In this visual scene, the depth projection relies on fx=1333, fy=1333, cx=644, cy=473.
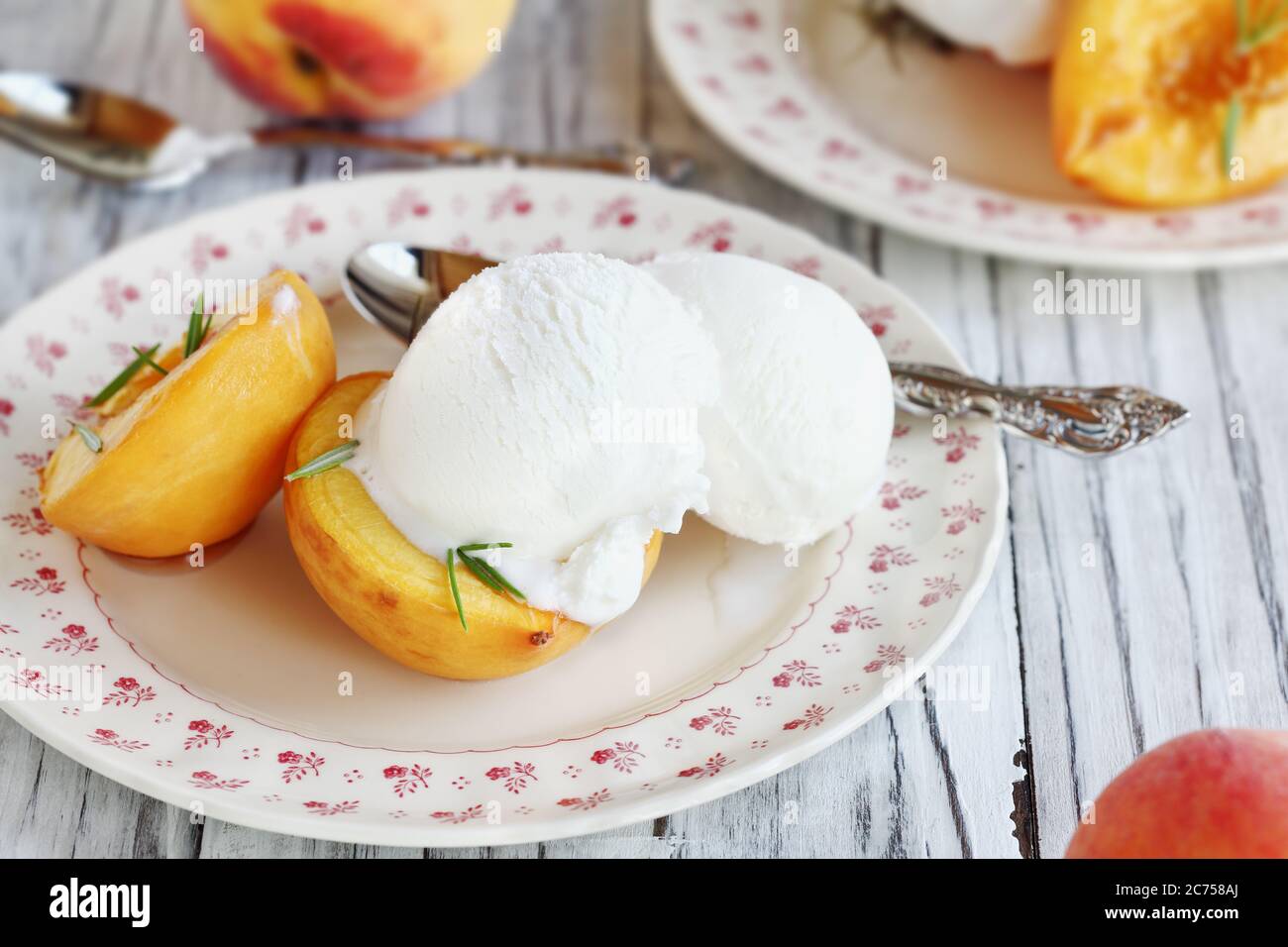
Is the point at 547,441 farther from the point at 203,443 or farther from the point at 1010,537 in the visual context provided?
the point at 1010,537

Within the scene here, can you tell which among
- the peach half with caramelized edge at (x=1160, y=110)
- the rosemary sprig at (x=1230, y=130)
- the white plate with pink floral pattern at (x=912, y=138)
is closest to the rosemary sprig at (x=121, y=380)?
the white plate with pink floral pattern at (x=912, y=138)

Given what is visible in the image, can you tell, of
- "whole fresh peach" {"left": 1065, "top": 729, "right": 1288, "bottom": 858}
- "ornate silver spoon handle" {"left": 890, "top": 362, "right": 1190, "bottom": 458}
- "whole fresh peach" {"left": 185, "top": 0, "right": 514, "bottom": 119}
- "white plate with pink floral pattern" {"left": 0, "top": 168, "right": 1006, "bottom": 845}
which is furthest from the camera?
"whole fresh peach" {"left": 185, "top": 0, "right": 514, "bottom": 119}

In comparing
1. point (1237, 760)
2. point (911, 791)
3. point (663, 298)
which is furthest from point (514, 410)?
point (1237, 760)

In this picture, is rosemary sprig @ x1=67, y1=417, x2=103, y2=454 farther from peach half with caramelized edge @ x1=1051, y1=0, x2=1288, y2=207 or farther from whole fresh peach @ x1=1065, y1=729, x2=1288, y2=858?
peach half with caramelized edge @ x1=1051, y1=0, x2=1288, y2=207

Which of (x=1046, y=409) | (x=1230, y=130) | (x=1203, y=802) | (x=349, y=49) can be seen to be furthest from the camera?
(x=349, y=49)

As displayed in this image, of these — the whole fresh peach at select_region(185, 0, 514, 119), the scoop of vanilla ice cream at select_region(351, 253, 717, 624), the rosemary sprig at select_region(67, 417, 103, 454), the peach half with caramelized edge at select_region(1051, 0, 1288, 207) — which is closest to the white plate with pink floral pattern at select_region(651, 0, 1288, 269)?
the peach half with caramelized edge at select_region(1051, 0, 1288, 207)

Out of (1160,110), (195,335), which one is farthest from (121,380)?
(1160,110)
